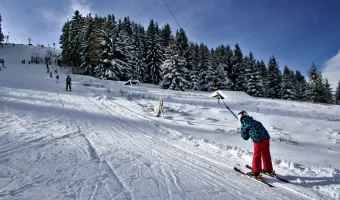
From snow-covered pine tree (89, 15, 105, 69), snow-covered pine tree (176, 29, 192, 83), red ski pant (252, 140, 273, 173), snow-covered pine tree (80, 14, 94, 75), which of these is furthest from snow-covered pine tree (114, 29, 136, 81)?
red ski pant (252, 140, 273, 173)

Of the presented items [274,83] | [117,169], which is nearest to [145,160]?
[117,169]

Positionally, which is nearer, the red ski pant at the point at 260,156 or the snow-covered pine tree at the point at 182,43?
the red ski pant at the point at 260,156

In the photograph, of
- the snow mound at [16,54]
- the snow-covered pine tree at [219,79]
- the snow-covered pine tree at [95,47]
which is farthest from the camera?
the snow mound at [16,54]

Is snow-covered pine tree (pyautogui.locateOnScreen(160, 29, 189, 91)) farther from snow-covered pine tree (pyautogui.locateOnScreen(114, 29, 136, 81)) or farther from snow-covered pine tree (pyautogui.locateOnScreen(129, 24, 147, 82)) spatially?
snow-covered pine tree (pyautogui.locateOnScreen(129, 24, 147, 82))

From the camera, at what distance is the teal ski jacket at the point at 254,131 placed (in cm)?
519

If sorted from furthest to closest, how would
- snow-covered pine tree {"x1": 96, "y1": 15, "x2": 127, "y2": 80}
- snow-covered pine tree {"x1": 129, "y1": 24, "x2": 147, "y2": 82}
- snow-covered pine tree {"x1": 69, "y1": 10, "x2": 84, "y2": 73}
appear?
snow-covered pine tree {"x1": 69, "y1": 10, "x2": 84, "y2": 73} → snow-covered pine tree {"x1": 129, "y1": 24, "x2": 147, "y2": 82} → snow-covered pine tree {"x1": 96, "y1": 15, "x2": 127, "y2": 80}

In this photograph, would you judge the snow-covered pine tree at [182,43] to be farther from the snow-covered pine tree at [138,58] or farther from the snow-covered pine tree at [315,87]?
the snow-covered pine tree at [315,87]

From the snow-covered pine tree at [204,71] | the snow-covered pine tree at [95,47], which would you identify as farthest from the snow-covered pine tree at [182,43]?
the snow-covered pine tree at [95,47]

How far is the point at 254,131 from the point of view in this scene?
5223 millimetres

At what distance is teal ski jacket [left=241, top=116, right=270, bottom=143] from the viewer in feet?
17.0

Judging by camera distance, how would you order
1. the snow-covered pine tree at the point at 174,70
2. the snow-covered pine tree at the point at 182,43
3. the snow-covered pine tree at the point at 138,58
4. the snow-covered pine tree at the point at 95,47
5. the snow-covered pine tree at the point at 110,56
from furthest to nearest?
the snow-covered pine tree at the point at 138,58, the snow-covered pine tree at the point at 95,47, the snow-covered pine tree at the point at 182,43, the snow-covered pine tree at the point at 110,56, the snow-covered pine tree at the point at 174,70

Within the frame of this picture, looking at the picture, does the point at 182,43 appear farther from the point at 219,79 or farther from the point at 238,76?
the point at 238,76

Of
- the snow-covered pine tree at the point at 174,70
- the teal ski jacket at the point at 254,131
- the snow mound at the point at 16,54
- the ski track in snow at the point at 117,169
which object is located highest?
the snow mound at the point at 16,54

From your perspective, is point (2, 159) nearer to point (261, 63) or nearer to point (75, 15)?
point (75, 15)
